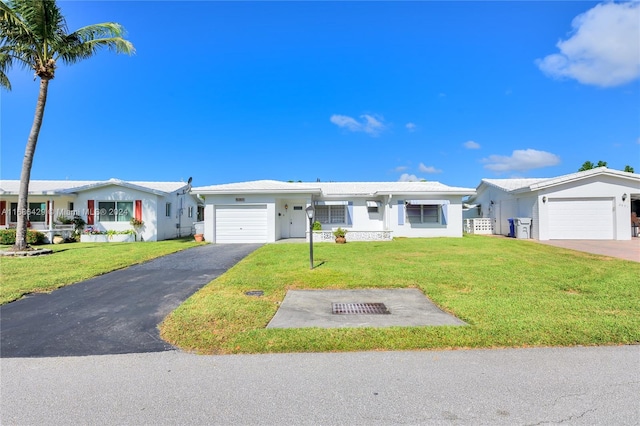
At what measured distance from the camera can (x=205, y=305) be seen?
209 inches

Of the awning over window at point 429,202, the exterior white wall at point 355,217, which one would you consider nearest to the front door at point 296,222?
the exterior white wall at point 355,217

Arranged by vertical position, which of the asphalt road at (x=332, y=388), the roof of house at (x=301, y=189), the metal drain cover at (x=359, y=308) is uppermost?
the roof of house at (x=301, y=189)

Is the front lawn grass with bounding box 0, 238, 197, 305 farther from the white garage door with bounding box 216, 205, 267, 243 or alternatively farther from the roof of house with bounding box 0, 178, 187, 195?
the roof of house with bounding box 0, 178, 187, 195

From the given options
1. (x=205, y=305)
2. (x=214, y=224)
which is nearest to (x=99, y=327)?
(x=205, y=305)

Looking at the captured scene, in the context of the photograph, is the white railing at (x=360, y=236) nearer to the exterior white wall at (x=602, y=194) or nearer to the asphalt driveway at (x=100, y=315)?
the exterior white wall at (x=602, y=194)

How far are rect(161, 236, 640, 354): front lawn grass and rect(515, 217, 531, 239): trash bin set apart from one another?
7.68 meters

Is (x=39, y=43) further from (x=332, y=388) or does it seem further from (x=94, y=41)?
(x=332, y=388)

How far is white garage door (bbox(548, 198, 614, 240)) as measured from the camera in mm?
15961

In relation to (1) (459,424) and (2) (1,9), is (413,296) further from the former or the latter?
(2) (1,9)

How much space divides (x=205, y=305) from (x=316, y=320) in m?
2.05

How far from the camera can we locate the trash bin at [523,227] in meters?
17.1

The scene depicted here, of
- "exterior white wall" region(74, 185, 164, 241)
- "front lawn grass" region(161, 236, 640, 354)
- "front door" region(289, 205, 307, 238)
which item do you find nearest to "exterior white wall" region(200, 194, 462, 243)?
"front door" region(289, 205, 307, 238)

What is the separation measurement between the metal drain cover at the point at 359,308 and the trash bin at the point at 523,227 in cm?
1567

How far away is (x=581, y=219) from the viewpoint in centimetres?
1616
